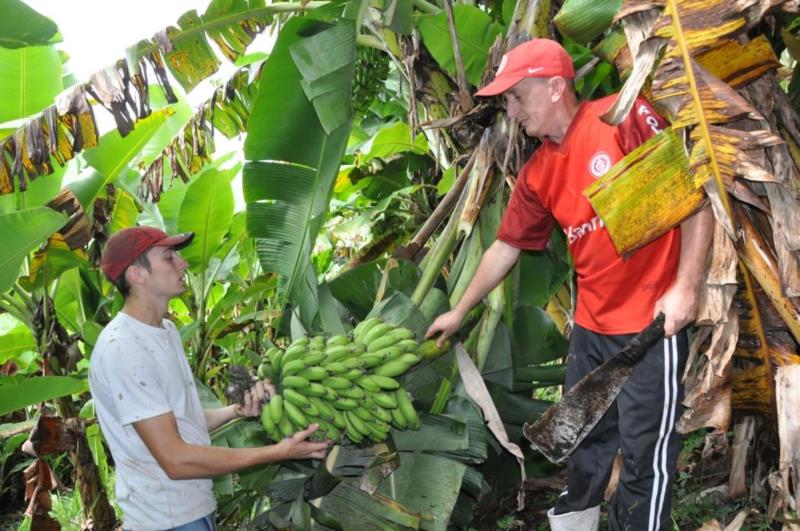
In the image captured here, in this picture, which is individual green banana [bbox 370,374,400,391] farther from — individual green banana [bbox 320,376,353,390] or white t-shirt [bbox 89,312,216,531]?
white t-shirt [bbox 89,312,216,531]

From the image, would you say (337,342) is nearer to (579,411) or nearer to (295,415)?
(295,415)

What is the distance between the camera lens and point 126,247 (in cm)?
204

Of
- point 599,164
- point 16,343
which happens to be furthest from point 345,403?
point 16,343

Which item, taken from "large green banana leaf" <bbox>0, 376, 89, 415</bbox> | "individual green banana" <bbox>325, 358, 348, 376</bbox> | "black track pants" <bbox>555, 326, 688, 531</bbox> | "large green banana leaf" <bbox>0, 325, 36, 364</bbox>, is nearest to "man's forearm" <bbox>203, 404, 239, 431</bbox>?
"individual green banana" <bbox>325, 358, 348, 376</bbox>

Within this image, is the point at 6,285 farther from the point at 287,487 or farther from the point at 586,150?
the point at 586,150

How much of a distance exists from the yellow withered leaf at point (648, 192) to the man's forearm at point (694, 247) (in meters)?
0.04

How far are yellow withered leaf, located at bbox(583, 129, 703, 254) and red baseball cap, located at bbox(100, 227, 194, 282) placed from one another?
42.7 inches

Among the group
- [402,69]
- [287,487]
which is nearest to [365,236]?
[402,69]

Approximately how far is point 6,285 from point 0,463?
2159 mm

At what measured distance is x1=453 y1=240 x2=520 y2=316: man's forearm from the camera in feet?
7.83

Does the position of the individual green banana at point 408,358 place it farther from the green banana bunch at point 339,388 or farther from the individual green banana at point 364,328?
the individual green banana at point 364,328

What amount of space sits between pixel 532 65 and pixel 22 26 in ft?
5.34

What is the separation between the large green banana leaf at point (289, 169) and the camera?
2.48 metres

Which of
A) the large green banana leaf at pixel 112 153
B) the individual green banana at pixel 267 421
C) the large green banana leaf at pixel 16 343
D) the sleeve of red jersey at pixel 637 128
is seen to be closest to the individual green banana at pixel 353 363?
the individual green banana at pixel 267 421
